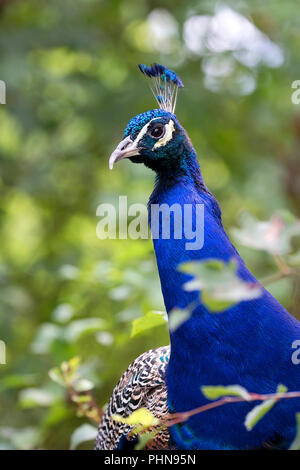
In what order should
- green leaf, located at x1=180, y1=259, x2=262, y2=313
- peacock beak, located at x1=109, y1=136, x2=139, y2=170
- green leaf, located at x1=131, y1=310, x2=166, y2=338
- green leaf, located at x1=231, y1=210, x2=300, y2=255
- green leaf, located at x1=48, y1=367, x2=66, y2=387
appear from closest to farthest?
green leaf, located at x1=180, y1=259, x2=262, y2=313 → green leaf, located at x1=231, y1=210, x2=300, y2=255 → green leaf, located at x1=131, y1=310, x2=166, y2=338 → peacock beak, located at x1=109, y1=136, x2=139, y2=170 → green leaf, located at x1=48, y1=367, x2=66, y2=387

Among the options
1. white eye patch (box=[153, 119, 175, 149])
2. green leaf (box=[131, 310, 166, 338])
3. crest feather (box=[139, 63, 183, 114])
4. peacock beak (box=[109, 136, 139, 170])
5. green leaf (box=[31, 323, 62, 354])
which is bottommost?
green leaf (box=[131, 310, 166, 338])

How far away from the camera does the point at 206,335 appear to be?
1383 mm

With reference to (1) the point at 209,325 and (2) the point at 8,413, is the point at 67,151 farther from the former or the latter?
(1) the point at 209,325

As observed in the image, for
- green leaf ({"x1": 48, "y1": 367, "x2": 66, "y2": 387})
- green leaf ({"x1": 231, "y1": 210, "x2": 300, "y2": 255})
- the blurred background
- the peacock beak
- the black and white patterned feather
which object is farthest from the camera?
the blurred background

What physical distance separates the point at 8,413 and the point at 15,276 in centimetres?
79

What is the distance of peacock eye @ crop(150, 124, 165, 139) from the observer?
1.54 m

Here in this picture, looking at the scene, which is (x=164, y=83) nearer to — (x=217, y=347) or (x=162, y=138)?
(x=162, y=138)

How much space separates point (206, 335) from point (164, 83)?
0.72m

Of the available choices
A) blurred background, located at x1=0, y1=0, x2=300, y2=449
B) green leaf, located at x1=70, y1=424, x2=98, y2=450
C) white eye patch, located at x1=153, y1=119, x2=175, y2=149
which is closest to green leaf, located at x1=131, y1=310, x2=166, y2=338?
white eye patch, located at x1=153, y1=119, x2=175, y2=149

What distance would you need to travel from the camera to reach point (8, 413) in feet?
10.8

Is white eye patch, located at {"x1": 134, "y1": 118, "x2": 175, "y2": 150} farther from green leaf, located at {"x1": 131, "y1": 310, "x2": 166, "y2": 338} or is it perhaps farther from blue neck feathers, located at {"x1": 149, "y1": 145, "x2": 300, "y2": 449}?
green leaf, located at {"x1": 131, "y1": 310, "x2": 166, "y2": 338}

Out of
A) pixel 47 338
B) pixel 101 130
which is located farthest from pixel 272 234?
pixel 101 130

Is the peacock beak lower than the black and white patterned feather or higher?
higher
